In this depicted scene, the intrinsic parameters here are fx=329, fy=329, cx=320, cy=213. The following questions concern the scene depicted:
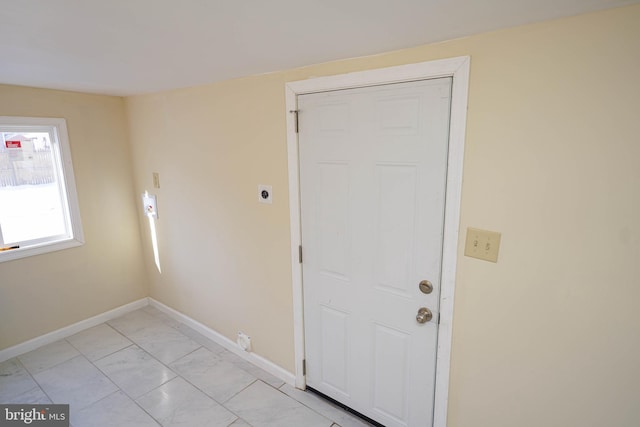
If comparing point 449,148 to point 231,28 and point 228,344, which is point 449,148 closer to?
point 231,28

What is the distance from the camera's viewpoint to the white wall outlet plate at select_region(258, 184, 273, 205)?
88.9 inches

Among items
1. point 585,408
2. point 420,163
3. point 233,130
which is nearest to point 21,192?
point 233,130

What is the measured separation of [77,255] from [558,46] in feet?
12.4

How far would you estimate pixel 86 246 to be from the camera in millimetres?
3109

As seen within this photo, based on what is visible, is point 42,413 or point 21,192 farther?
point 21,192

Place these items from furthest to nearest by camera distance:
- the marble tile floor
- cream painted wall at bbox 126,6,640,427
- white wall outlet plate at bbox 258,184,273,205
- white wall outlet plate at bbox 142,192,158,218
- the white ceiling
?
1. white wall outlet plate at bbox 142,192,158,218
2. white wall outlet plate at bbox 258,184,273,205
3. the marble tile floor
4. cream painted wall at bbox 126,6,640,427
5. the white ceiling

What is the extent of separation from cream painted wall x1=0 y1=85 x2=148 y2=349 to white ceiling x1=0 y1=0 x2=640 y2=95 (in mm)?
1074

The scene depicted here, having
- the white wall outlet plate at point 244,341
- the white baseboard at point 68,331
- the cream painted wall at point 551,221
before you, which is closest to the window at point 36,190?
the white baseboard at point 68,331

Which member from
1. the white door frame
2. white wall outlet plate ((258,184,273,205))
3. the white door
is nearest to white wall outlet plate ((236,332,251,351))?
the white door

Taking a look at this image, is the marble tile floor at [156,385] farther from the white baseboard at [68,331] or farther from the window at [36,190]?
Answer: the window at [36,190]

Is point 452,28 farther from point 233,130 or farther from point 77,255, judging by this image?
point 77,255

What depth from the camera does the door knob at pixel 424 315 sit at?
1680 millimetres

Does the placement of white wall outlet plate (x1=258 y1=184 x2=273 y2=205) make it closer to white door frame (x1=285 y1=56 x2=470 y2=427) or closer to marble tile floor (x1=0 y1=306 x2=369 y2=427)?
white door frame (x1=285 y1=56 x2=470 y2=427)

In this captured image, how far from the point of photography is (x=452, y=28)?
1.26 m
